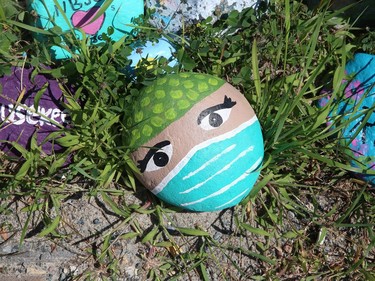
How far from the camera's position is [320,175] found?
2.75 m

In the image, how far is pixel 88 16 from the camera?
2.48 metres

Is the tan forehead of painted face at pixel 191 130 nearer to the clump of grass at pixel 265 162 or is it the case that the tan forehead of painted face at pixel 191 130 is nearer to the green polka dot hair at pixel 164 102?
the green polka dot hair at pixel 164 102

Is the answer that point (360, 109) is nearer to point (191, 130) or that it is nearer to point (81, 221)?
point (191, 130)

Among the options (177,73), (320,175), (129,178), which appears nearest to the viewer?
(177,73)

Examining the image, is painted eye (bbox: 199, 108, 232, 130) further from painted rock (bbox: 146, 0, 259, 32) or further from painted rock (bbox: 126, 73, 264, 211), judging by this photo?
painted rock (bbox: 146, 0, 259, 32)

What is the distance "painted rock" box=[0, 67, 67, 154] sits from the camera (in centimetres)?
247

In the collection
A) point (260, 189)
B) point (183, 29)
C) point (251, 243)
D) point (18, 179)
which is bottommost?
point (251, 243)

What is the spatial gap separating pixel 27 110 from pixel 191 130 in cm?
80

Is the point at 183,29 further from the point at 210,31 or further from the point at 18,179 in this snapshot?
the point at 18,179

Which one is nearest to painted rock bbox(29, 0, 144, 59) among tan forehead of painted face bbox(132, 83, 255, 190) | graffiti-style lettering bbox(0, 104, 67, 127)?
graffiti-style lettering bbox(0, 104, 67, 127)

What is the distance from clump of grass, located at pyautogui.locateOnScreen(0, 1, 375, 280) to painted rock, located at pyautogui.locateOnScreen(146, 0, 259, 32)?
5 cm

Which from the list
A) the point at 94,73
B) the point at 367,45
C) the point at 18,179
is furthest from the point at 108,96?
the point at 367,45

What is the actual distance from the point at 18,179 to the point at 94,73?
575 millimetres

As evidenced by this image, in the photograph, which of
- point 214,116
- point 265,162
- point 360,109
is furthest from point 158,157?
point 360,109
